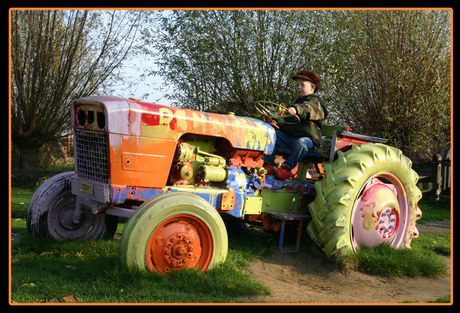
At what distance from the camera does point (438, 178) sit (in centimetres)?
1135

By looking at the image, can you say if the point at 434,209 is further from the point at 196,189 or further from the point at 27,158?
the point at 27,158

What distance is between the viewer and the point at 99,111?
405 centimetres

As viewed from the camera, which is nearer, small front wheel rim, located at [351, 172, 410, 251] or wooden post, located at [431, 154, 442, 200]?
small front wheel rim, located at [351, 172, 410, 251]

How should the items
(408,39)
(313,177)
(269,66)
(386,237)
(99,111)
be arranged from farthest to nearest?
(408,39) < (269,66) < (313,177) < (386,237) < (99,111)

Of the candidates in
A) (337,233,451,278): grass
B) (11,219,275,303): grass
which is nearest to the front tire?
(11,219,275,303): grass

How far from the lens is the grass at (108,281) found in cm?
327

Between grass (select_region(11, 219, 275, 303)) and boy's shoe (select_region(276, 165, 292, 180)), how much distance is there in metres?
1.24

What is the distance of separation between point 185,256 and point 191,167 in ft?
3.47

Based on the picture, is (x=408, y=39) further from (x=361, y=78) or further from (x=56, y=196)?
(x=56, y=196)

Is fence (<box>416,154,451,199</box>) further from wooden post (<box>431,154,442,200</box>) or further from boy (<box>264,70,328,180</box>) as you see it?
boy (<box>264,70,328,180</box>)

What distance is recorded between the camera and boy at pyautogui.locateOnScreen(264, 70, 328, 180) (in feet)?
16.7

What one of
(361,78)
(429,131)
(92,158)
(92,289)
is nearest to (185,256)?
(92,289)

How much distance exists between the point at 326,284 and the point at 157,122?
2.40m

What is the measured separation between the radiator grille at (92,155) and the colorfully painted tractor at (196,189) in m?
0.01
